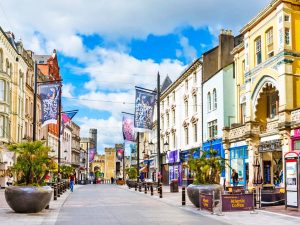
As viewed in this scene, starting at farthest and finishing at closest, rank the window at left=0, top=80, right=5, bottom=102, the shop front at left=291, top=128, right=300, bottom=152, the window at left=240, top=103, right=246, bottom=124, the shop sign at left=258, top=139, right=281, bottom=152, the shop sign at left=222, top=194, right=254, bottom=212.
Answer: the window at left=0, top=80, right=5, bottom=102 → the window at left=240, top=103, right=246, bottom=124 → the shop sign at left=258, top=139, right=281, bottom=152 → the shop front at left=291, top=128, right=300, bottom=152 → the shop sign at left=222, top=194, right=254, bottom=212

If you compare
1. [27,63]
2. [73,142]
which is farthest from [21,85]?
[73,142]

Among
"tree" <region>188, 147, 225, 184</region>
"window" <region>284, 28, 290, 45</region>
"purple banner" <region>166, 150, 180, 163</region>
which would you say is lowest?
"tree" <region>188, 147, 225, 184</region>

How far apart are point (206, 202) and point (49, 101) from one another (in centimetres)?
1493

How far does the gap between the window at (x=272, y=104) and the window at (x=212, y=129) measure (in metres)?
9.89

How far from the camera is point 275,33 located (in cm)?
3100

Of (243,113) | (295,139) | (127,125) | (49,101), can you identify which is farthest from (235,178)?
(49,101)

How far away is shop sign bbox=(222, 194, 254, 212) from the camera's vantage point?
18453 mm

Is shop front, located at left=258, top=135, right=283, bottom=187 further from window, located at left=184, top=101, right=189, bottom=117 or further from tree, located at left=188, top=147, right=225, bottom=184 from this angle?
window, located at left=184, top=101, right=189, bottom=117

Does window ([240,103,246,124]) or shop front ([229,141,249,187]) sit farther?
window ([240,103,246,124])

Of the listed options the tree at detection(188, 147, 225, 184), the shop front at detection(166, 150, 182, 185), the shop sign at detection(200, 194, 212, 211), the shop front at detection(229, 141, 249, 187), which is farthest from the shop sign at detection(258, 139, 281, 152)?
the shop front at detection(166, 150, 182, 185)

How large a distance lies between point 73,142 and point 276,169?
74001 mm

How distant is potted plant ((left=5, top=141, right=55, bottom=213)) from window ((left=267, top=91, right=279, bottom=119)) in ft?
63.1

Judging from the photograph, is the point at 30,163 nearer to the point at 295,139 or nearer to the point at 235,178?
the point at 295,139

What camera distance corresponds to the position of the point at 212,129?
45.2m
